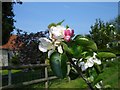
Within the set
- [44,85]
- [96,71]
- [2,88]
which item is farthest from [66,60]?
[44,85]

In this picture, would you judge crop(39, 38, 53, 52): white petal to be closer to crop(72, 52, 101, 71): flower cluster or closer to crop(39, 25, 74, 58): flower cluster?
crop(39, 25, 74, 58): flower cluster

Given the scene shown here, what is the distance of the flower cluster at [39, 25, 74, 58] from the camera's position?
153 centimetres

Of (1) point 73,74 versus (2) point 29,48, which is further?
(2) point 29,48

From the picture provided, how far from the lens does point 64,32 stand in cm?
156

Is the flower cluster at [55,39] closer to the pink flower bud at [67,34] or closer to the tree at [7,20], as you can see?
the pink flower bud at [67,34]

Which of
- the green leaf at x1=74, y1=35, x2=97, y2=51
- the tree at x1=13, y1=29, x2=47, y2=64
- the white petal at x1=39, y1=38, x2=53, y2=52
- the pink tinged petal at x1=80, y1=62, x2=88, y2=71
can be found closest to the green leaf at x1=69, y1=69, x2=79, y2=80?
the pink tinged petal at x1=80, y1=62, x2=88, y2=71

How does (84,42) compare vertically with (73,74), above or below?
above

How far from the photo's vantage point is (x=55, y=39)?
5.08 feet

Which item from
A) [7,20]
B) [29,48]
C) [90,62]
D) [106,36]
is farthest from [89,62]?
[7,20]

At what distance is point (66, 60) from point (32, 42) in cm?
1271

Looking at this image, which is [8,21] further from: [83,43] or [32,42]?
[83,43]

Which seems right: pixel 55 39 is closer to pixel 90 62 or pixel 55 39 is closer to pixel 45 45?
pixel 45 45

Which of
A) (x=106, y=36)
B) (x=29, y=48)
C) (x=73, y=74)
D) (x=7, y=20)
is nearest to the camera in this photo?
(x=73, y=74)

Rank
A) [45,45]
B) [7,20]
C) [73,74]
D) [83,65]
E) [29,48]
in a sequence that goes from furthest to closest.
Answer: [7,20], [29,48], [73,74], [83,65], [45,45]
